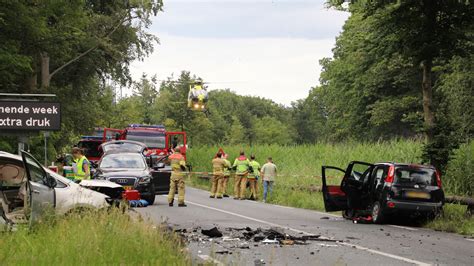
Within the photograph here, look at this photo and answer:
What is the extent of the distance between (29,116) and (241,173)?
42.4ft

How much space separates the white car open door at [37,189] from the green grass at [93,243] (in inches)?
11.4

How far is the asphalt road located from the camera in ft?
34.9

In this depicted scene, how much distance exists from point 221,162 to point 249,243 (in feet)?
50.8

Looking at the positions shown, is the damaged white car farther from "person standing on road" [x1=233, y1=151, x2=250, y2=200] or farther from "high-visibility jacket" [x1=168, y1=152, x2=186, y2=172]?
"person standing on road" [x1=233, y1=151, x2=250, y2=200]

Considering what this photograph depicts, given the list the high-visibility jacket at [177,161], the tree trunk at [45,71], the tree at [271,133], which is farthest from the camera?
the tree at [271,133]

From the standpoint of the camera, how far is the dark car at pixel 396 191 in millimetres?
17031

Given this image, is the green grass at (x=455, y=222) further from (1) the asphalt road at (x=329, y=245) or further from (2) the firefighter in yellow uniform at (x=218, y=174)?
(2) the firefighter in yellow uniform at (x=218, y=174)

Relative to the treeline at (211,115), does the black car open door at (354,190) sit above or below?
below

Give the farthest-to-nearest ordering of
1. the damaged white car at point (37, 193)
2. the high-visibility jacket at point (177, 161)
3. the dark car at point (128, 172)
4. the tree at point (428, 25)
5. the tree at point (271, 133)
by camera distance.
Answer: the tree at point (271, 133), the high-visibility jacket at point (177, 161), the dark car at point (128, 172), the tree at point (428, 25), the damaged white car at point (37, 193)

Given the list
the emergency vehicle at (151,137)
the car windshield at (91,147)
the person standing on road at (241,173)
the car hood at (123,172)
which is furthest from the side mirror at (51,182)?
the car windshield at (91,147)

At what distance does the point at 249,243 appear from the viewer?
12461 mm

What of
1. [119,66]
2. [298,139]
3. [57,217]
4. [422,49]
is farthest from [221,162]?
[298,139]

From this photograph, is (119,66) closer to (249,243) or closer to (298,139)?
(249,243)

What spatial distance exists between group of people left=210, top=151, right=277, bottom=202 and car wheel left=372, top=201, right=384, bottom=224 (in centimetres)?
1041
